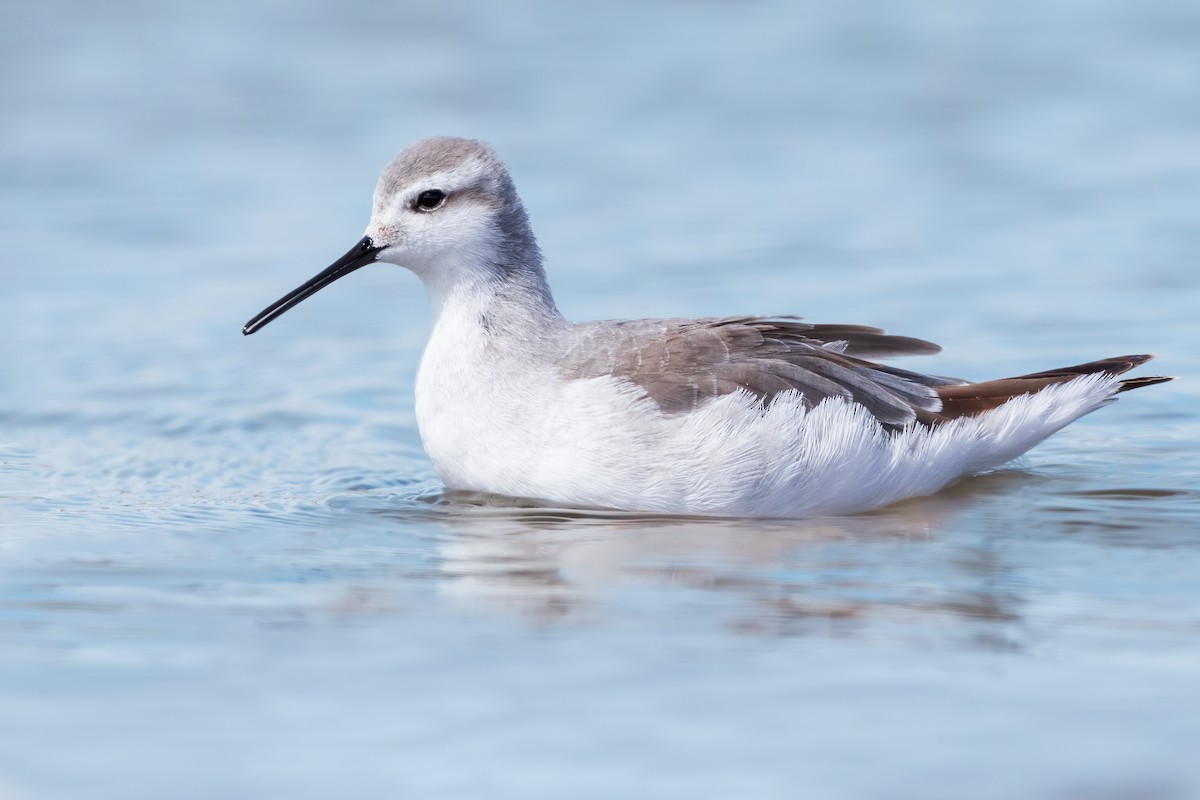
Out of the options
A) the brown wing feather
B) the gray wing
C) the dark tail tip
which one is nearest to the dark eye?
the gray wing

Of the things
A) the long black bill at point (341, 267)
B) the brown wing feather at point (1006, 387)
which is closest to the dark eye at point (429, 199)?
the long black bill at point (341, 267)

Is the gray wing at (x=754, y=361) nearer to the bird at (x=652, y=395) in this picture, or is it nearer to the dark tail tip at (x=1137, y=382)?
the bird at (x=652, y=395)

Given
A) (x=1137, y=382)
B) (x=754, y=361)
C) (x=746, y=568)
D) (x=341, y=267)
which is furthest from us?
(x=1137, y=382)

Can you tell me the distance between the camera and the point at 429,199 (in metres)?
8.44

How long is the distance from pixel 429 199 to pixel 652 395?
5.25 ft

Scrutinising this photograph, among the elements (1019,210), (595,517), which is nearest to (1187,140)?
(1019,210)

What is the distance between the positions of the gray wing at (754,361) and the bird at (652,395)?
10 mm

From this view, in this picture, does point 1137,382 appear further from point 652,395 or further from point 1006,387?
point 652,395

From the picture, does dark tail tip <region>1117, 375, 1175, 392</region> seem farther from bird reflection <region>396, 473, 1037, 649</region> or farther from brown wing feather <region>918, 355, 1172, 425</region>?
bird reflection <region>396, 473, 1037, 649</region>

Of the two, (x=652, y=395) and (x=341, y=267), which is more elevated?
(x=341, y=267)

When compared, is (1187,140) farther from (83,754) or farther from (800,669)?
(83,754)

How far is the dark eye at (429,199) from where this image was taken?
8.41m

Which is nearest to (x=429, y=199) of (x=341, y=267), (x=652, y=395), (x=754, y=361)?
(x=341, y=267)

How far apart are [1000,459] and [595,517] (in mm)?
2204
